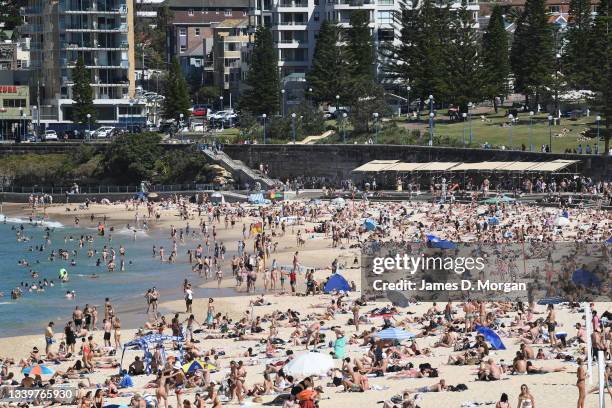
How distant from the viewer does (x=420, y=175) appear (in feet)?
199

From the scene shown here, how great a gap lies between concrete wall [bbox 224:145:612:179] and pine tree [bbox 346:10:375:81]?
374 inches

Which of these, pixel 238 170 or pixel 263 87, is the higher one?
pixel 263 87

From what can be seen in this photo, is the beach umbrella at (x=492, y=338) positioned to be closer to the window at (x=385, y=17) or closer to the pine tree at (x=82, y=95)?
the pine tree at (x=82, y=95)

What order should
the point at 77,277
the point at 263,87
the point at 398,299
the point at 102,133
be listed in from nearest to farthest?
the point at 398,299 < the point at 77,277 < the point at 263,87 < the point at 102,133

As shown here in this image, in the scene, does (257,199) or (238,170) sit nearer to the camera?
(257,199)

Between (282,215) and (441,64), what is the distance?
18573 mm

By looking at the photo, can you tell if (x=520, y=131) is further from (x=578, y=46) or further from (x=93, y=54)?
(x=93, y=54)

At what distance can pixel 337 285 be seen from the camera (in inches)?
1374

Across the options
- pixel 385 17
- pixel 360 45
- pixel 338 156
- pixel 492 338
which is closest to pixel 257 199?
pixel 338 156

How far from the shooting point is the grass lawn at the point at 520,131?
201ft

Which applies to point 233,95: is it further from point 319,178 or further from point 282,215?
point 282,215

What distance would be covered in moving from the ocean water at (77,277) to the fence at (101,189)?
758 cm

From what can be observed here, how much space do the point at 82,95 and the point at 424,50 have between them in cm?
1957

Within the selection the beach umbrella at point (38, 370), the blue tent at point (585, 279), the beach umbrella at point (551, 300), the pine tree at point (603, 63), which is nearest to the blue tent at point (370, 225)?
the pine tree at point (603, 63)
